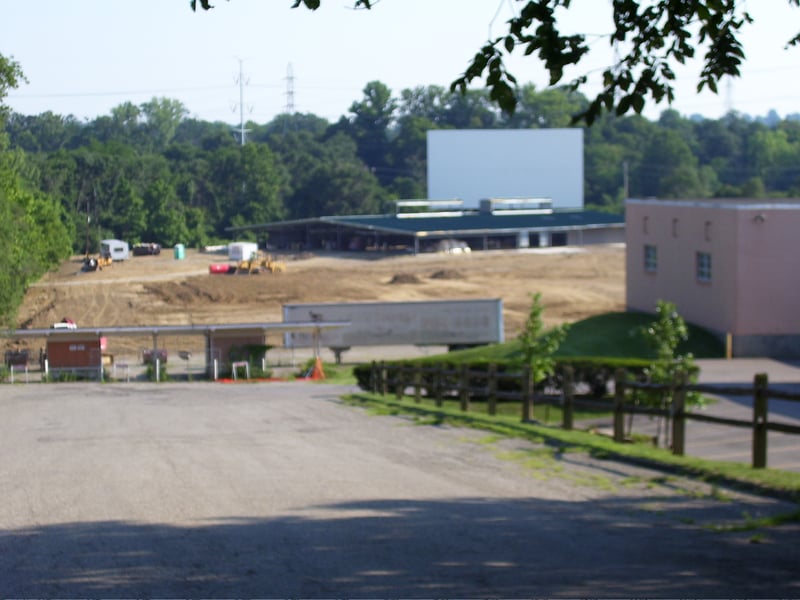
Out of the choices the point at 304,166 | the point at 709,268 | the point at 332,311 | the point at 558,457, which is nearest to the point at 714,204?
the point at 709,268

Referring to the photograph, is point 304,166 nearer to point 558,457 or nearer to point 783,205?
point 783,205

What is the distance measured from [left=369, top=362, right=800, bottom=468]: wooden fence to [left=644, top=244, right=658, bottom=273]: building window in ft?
59.1

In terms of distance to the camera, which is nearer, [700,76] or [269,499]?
[700,76]

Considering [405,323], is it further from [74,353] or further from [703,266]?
[74,353]

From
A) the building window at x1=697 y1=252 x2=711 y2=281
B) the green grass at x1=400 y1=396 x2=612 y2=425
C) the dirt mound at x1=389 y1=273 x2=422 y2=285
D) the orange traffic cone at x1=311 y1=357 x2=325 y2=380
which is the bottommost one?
the orange traffic cone at x1=311 y1=357 x2=325 y2=380

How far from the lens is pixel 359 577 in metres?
6.42

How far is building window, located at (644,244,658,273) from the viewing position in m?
40.8

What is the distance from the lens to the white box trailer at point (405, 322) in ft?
143

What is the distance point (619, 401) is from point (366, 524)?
607 cm

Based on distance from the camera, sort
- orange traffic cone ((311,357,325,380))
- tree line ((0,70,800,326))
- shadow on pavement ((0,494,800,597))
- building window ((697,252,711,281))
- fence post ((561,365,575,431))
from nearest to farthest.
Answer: shadow on pavement ((0,494,800,597)) → fence post ((561,365,575,431)) → building window ((697,252,711,281)) → orange traffic cone ((311,357,325,380)) → tree line ((0,70,800,326))

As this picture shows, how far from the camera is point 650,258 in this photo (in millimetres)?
41281

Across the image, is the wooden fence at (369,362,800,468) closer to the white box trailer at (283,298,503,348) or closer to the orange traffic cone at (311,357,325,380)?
the orange traffic cone at (311,357,325,380)

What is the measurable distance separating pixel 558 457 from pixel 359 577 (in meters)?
5.69

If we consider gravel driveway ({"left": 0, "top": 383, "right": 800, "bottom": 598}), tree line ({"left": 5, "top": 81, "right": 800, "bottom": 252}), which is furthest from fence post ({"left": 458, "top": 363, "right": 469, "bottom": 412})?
tree line ({"left": 5, "top": 81, "right": 800, "bottom": 252})
